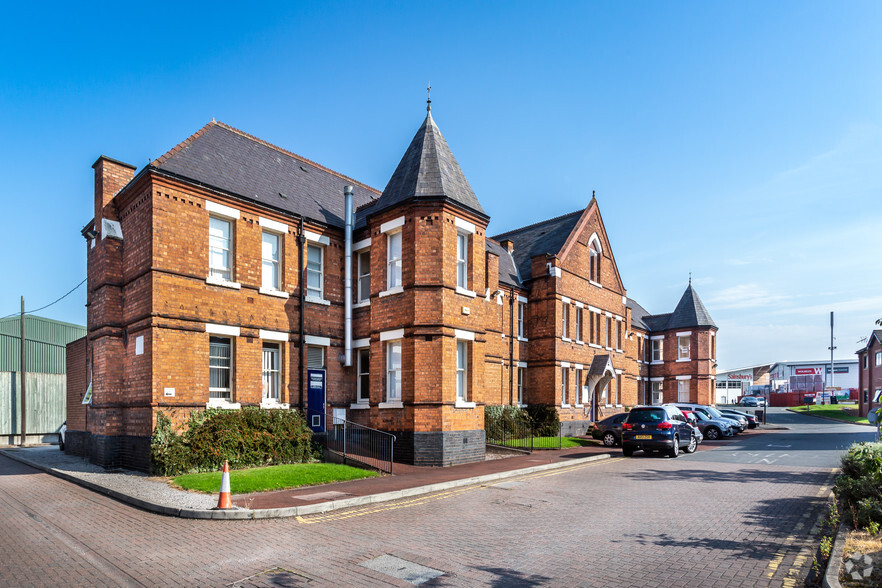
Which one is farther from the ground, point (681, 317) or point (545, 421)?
point (681, 317)

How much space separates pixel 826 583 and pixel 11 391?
3659 centimetres

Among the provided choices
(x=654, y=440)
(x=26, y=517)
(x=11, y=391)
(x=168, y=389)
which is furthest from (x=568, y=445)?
(x=11, y=391)

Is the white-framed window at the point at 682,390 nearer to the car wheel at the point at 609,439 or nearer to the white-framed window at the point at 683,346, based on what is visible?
the white-framed window at the point at 683,346

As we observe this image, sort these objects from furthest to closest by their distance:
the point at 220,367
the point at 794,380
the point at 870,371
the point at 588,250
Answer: the point at 794,380
the point at 870,371
the point at 588,250
the point at 220,367

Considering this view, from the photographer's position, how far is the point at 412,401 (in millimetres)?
16938

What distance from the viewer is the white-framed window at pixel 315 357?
59.9ft

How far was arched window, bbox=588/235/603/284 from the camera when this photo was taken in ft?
103

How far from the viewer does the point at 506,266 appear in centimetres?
2931

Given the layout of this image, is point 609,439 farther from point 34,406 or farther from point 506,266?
point 34,406

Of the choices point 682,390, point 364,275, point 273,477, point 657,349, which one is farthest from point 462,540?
point 657,349

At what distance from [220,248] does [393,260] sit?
17.3 ft

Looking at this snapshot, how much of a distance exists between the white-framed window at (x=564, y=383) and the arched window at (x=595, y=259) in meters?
5.88

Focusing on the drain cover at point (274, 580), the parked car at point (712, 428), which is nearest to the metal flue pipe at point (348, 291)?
the drain cover at point (274, 580)

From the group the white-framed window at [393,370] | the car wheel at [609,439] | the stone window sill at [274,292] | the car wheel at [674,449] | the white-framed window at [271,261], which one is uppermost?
the white-framed window at [271,261]
